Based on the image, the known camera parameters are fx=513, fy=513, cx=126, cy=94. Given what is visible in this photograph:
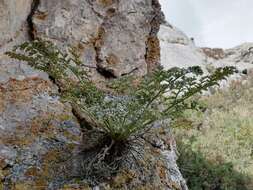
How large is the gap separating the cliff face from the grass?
87.1 inches

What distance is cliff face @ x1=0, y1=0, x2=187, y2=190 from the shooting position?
149 inches

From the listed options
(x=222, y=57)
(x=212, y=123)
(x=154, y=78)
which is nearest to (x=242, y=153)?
(x=212, y=123)

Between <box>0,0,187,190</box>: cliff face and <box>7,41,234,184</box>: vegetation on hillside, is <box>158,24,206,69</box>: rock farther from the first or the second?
<box>7,41,234,184</box>: vegetation on hillside

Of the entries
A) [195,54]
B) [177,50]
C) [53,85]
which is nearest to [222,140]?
[53,85]

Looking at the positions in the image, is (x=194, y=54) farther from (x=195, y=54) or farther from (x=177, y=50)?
(x=177, y=50)

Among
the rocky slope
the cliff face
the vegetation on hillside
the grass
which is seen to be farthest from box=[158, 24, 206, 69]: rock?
the vegetation on hillside

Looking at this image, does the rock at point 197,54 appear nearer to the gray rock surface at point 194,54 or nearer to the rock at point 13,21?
the gray rock surface at point 194,54

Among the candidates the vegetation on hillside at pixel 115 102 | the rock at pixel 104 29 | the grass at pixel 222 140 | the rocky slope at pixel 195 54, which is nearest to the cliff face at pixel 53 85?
the rock at pixel 104 29

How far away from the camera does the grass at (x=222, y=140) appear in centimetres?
872

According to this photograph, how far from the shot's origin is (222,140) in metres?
11.0

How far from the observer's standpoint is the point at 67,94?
3.78 metres

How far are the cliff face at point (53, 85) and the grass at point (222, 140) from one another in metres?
2.21

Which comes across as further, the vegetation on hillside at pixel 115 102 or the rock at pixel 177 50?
the rock at pixel 177 50

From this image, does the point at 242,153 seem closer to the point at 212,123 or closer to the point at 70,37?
the point at 212,123
